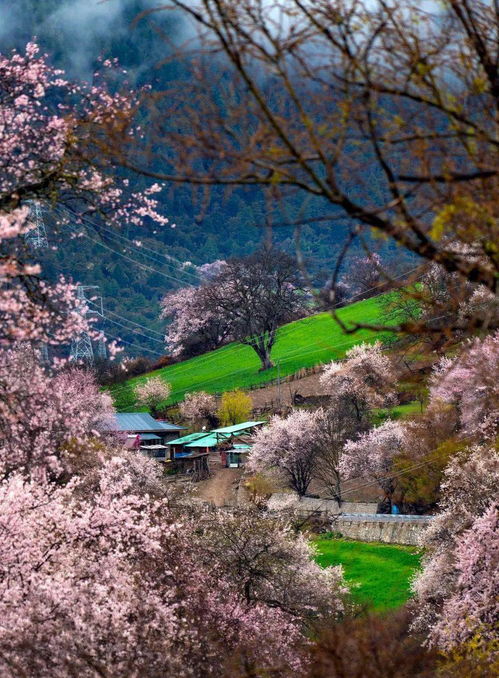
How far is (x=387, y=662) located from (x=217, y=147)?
1181 cm

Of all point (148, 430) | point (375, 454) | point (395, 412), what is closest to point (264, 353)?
point (148, 430)

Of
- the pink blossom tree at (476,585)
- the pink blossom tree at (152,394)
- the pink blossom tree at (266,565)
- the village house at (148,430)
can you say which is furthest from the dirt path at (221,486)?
the pink blossom tree at (476,585)

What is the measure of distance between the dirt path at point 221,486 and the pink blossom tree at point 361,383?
9434 mm

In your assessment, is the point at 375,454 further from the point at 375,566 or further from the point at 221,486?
the point at 221,486

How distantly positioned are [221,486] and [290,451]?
25.6ft

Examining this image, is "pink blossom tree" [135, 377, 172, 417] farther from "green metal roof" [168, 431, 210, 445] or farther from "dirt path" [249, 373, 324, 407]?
"green metal roof" [168, 431, 210, 445]

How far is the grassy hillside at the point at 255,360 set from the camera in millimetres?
91556

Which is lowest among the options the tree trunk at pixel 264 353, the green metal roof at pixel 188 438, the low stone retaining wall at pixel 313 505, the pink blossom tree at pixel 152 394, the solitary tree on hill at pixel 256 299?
the low stone retaining wall at pixel 313 505

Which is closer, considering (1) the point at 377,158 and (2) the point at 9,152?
(1) the point at 377,158

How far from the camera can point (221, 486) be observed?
6719cm

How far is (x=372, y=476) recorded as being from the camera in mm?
57688

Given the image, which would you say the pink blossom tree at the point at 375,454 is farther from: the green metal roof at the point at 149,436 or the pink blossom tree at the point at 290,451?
the green metal roof at the point at 149,436

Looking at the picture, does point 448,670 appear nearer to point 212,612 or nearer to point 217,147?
point 212,612

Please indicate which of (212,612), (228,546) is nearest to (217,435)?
(228,546)
